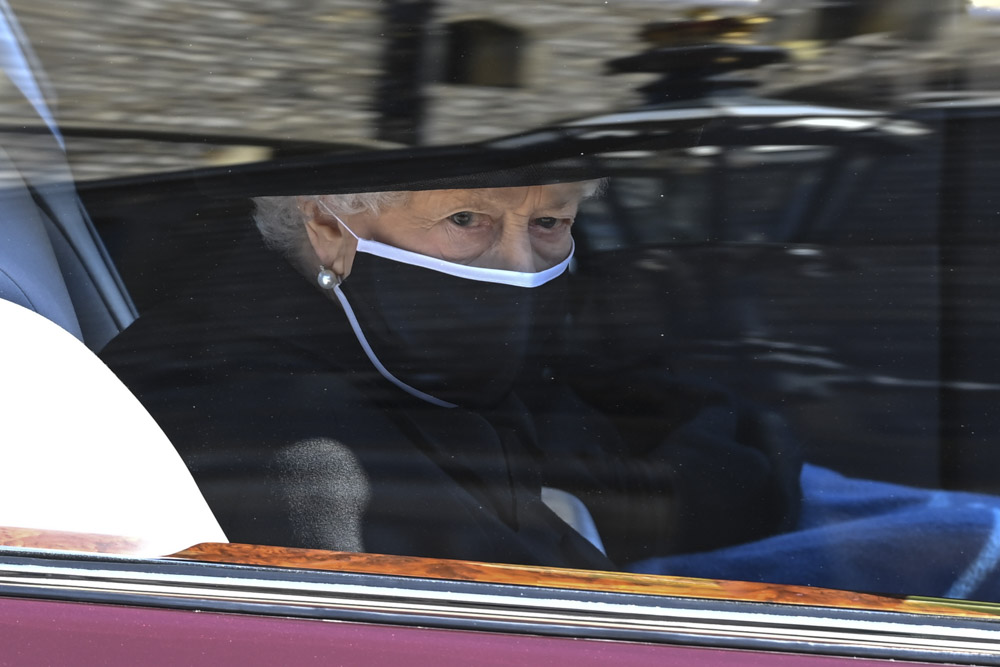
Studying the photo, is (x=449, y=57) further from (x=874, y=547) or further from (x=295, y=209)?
(x=874, y=547)

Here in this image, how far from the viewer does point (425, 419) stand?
1.36 metres

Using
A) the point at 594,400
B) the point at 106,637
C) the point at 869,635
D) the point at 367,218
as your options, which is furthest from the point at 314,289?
the point at 869,635

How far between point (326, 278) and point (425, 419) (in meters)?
0.29

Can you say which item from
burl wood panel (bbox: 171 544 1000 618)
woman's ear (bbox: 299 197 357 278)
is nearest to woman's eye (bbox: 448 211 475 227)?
woman's ear (bbox: 299 197 357 278)

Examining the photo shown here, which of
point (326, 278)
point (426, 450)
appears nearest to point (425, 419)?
point (426, 450)

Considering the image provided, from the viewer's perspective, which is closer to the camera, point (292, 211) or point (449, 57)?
point (449, 57)

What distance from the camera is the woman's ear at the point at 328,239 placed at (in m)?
1.43

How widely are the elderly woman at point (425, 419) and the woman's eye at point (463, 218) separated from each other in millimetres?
24

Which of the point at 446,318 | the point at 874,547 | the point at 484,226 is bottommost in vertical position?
the point at 874,547

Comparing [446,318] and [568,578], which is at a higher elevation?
[446,318]

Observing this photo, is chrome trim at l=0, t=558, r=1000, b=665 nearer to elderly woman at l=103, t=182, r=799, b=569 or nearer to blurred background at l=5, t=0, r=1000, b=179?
elderly woman at l=103, t=182, r=799, b=569

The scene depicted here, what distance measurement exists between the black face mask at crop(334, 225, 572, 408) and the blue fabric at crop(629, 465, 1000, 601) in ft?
1.11

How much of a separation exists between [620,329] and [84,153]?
786 mm

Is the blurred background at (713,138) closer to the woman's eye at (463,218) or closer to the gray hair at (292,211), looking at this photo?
the gray hair at (292,211)
